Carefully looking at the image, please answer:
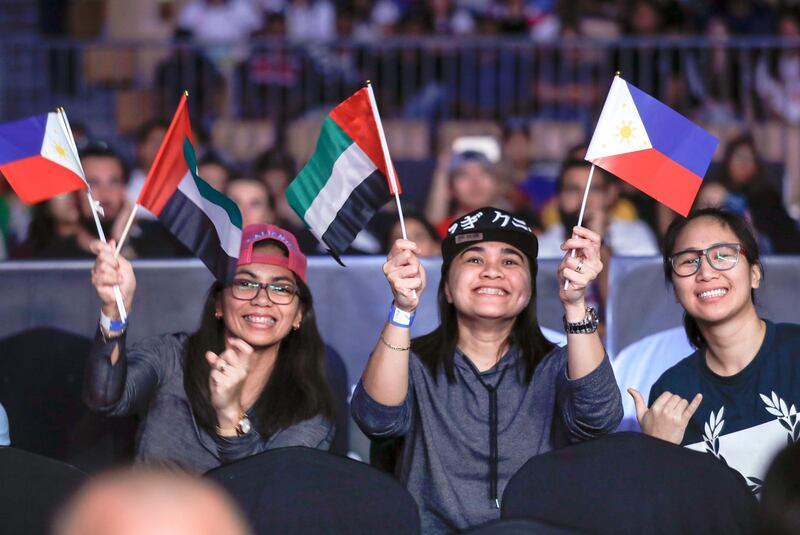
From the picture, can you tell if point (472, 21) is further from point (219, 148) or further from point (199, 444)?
point (199, 444)

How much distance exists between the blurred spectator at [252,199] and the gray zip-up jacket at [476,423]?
7.57 ft

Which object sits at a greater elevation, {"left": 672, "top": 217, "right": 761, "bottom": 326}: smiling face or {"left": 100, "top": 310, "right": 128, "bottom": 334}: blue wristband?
{"left": 672, "top": 217, "right": 761, "bottom": 326}: smiling face

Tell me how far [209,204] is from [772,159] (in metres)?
6.46

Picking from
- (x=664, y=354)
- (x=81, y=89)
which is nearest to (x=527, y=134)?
(x=81, y=89)

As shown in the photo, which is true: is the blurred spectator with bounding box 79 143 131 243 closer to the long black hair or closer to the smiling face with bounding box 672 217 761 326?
the long black hair

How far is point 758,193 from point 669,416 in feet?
14.3

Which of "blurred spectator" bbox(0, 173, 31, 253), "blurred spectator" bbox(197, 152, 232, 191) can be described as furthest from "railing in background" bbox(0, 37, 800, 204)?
"blurred spectator" bbox(197, 152, 232, 191)

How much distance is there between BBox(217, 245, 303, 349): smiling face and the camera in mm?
4629

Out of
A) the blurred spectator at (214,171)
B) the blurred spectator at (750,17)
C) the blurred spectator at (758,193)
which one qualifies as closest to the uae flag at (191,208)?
the blurred spectator at (214,171)

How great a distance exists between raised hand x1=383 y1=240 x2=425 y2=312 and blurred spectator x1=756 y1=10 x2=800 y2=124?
6.72 meters

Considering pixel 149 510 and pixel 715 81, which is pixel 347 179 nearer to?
pixel 149 510

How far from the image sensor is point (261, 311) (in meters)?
4.64

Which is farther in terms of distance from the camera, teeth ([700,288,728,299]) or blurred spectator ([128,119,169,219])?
blurred spectator ([128,119,169,219])

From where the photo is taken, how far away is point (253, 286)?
4.70 metres
